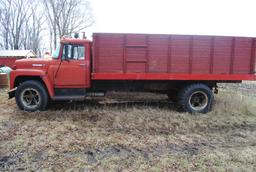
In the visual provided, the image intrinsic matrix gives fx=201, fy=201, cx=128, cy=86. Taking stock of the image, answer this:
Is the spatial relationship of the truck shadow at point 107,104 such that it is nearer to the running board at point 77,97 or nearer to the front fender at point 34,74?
the running board at point 77,97

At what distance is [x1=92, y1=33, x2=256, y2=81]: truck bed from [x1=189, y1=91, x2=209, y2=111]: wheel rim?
1.90 feet

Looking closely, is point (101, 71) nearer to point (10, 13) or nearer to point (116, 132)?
point (116, 132)

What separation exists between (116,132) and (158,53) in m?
2.70

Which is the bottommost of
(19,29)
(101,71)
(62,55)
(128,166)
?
(128,166)

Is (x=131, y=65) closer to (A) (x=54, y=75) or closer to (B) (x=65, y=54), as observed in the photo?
(B) (x=65, y=54)

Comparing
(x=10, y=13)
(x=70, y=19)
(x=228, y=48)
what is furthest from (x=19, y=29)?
(x=228, y=48)

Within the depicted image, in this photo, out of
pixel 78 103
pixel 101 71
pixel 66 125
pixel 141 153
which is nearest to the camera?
pixel 141 153

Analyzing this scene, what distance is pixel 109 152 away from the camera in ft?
11.7

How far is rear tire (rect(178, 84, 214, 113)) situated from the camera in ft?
20.2

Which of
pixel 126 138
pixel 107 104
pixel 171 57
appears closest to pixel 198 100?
pixel 171 57

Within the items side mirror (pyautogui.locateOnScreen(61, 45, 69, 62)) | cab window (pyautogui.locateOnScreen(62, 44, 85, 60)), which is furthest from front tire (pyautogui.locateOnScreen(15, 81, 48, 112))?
cab window (pyautogui.locateOnScreen(62, 44, 85, 60))

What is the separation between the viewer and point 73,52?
601 cm

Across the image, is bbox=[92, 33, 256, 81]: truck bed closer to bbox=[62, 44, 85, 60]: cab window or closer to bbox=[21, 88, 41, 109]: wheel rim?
bbox=[62, 44, 85, 60]: cab window

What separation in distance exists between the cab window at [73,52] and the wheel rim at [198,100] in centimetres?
358
